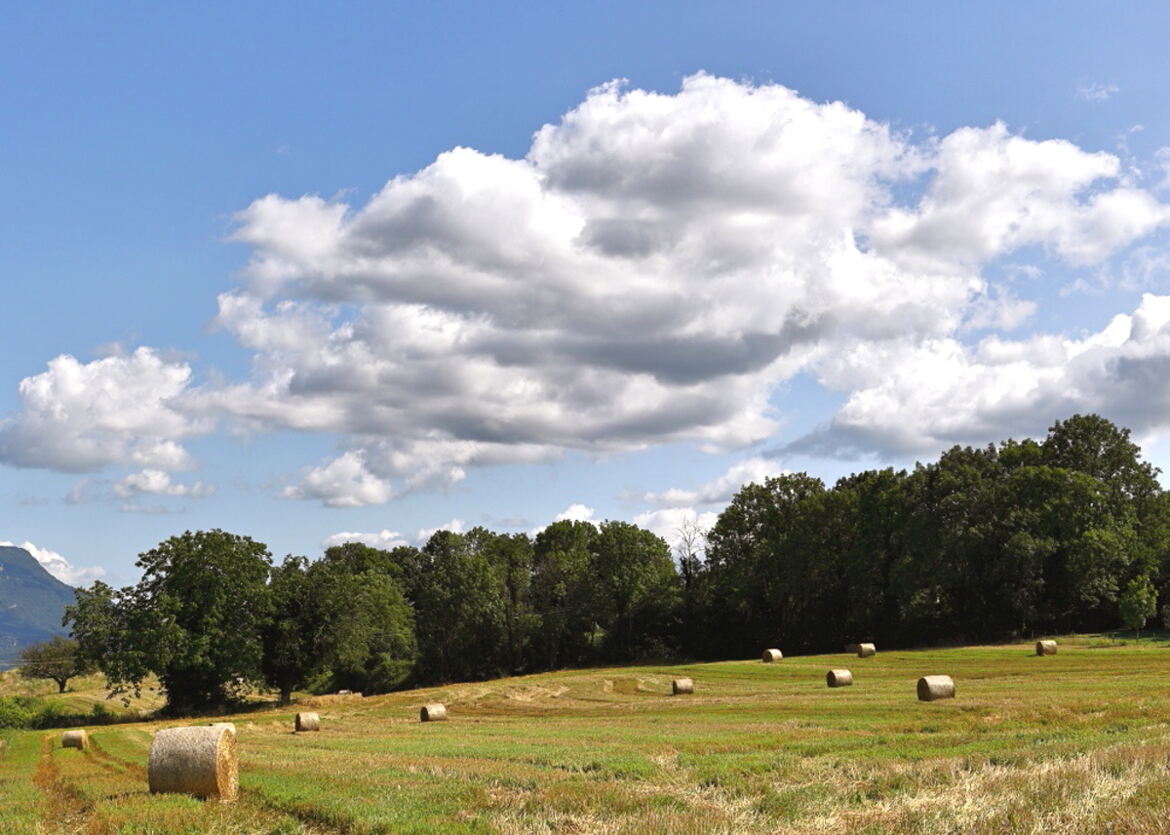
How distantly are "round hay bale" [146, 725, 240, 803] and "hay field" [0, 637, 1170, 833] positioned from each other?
0.53 m

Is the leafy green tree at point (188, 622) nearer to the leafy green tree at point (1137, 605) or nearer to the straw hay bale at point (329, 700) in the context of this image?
the straw hay bale at point (329, 700)

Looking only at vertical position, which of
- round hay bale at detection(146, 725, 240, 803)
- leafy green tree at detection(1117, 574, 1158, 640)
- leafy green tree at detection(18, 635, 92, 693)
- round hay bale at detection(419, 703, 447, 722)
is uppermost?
round hay bale at detection(146, 725, 240, 803)

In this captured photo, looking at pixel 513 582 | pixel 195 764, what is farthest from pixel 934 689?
pixel 513 582

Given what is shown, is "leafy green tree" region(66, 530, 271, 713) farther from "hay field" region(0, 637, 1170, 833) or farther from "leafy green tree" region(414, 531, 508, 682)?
"leafy green tree" region(414, 531, 508, 682)

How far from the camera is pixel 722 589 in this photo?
322 ft

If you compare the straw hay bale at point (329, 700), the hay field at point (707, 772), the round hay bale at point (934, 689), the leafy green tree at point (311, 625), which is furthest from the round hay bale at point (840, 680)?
the leafy green tree at point (311, 625)

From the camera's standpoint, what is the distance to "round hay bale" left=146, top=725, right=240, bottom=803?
19.4m

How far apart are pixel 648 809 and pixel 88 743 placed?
35257 millimetres

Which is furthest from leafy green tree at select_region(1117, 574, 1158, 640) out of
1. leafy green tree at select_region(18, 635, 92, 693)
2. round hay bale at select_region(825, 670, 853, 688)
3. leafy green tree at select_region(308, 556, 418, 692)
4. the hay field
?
leafy green tree at select_region(18, 635, 92, 693)

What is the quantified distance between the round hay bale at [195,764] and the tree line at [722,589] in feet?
148

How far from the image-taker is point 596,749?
920 inches

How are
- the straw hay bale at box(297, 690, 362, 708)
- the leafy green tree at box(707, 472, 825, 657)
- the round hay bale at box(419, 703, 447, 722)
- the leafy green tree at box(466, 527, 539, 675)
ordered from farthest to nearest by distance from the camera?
the leafy green tree at box(466, 527, 539, 675), the leafy green tree at box(707, 472, 825, 657), the straw hay bale at box(297, 690, 362, 708), the round hay bale at box(419, 703, 447, 722)

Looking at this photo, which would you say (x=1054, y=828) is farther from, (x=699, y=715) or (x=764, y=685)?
(x=764, y=685)

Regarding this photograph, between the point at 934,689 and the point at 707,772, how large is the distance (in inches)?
764
